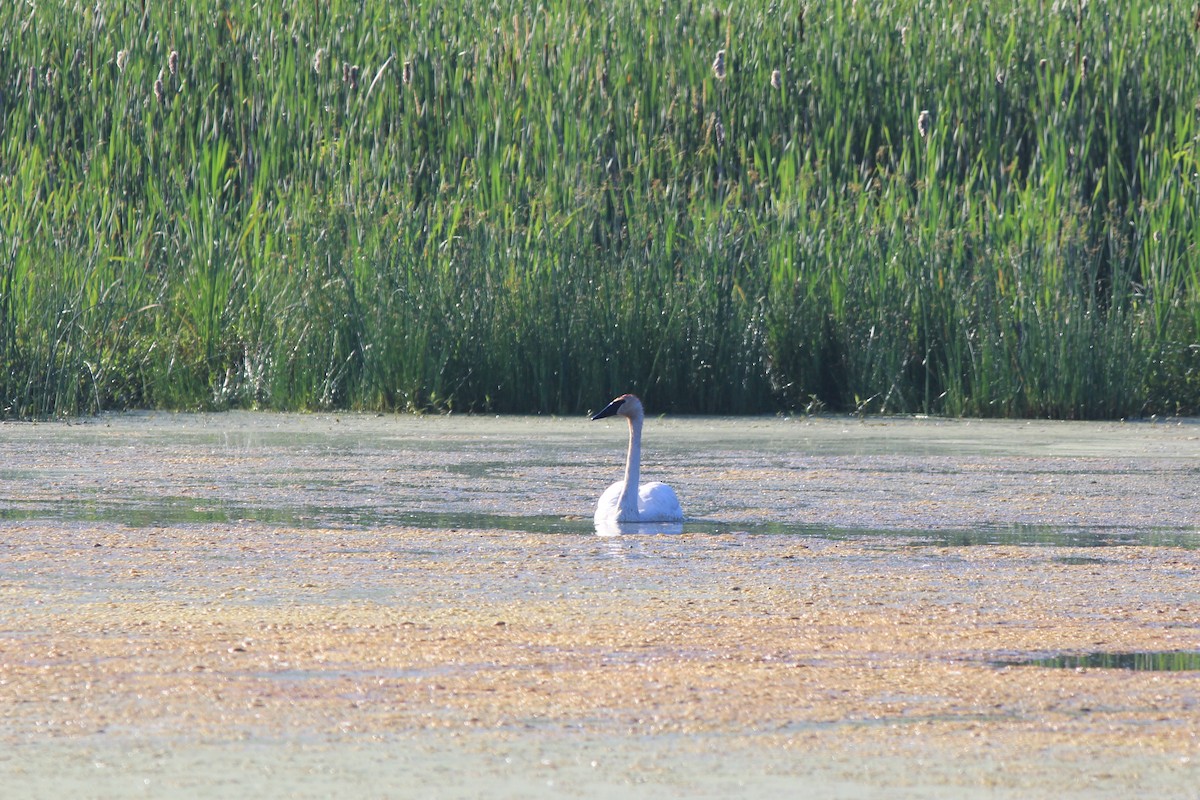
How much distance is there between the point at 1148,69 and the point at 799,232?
133 inches

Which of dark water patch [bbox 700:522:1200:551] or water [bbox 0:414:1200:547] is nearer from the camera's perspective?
dark water patch [bbox 700:522:1200:551]

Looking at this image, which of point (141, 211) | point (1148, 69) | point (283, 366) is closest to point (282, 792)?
point (283, 366)

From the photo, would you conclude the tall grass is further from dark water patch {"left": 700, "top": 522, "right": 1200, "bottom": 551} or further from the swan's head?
dark water patch {"left": 700, "top": 522, "right": 1200, "bottom": 551}

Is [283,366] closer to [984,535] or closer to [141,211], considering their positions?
[141,211]

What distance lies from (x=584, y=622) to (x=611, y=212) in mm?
7898

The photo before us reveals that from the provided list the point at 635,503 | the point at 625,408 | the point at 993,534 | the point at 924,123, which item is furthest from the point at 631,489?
the point at 924,123

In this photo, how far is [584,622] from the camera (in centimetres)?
489

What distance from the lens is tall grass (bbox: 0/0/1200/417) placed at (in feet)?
34.9

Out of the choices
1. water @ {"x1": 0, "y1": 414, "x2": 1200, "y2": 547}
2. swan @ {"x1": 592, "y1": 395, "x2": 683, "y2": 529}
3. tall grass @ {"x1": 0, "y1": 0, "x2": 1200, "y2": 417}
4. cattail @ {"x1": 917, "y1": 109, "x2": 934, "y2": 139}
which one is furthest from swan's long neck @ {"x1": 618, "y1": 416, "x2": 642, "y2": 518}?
cattail @ {"x1": 917, "y1": 109, "x2": 934, "y2": 139}

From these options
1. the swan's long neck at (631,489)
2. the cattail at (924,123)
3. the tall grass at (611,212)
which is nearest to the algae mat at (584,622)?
the swan's long neck at (631,489)

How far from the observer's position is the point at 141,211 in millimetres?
12516

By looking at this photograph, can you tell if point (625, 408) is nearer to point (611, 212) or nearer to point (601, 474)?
point (601, 474)

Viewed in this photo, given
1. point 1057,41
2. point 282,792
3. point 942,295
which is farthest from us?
point 1057,41

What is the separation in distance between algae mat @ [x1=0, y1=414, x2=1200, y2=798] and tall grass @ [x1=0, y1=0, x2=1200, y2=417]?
172cm
